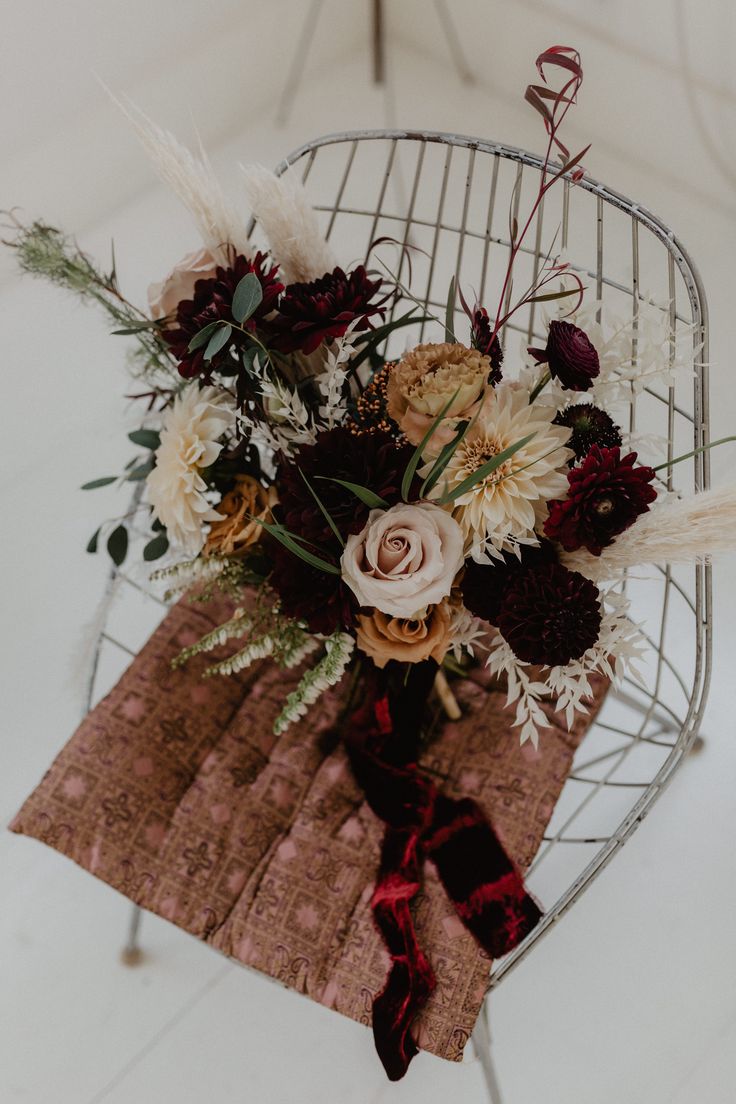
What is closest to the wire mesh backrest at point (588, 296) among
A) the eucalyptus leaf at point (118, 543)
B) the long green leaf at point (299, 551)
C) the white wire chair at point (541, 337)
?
the white wire chair at point (541, 337)

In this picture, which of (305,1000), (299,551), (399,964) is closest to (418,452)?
(299,551)

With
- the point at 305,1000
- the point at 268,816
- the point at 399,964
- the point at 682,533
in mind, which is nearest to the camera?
the point at 682,533

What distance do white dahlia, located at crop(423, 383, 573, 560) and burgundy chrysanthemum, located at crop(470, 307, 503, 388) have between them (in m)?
0.03

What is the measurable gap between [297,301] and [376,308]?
2.8 inches

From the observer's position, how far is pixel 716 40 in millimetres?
2051

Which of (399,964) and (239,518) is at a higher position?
(239,518)

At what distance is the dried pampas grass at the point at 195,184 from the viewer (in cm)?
78

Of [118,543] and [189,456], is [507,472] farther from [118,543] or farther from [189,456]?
[118,543]

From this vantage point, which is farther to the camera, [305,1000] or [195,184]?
[305,1000]

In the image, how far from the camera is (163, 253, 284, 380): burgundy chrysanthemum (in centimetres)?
77

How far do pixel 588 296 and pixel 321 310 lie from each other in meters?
1.07

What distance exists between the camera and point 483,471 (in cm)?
69

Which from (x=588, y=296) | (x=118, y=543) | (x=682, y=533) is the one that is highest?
(x=588, y=296)

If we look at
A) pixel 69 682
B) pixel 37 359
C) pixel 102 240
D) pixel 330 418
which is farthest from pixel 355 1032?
pixel 102 240
